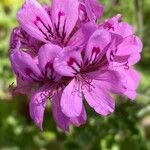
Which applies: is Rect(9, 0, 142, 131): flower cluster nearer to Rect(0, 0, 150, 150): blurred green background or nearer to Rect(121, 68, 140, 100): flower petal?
Rect(121, 68, 140, 100): flower petal

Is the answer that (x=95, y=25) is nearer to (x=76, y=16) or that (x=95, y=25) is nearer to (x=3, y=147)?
(x=76, y=16)

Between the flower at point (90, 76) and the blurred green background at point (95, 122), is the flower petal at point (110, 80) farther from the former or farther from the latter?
the blurred green background at point (95, 122)

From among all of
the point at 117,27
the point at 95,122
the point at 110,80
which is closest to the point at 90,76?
the point at 110,80

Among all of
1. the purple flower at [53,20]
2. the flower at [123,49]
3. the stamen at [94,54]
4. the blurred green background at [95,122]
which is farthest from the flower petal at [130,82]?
the blurred green background at [95,122]

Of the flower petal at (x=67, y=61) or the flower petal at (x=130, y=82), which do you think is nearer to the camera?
the flower petal at (x=67, y=61)

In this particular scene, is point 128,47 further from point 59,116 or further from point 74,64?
point 59,116

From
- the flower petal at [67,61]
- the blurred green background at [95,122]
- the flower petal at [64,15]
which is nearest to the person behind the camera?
the flower petal at [67,61]

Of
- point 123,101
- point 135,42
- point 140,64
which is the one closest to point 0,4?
point 140,64
